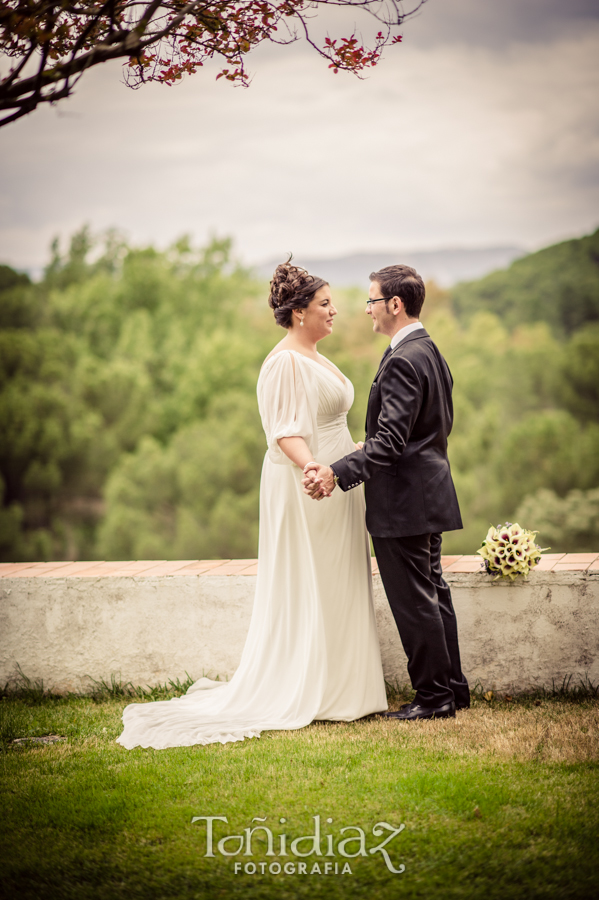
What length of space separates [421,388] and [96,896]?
6.90 ft

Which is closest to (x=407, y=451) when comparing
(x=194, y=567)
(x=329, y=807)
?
(x=329, y=807)

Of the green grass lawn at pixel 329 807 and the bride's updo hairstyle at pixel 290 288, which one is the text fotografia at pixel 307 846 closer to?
the green grass lawn at pixel 329 807

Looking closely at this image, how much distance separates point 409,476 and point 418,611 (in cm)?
56

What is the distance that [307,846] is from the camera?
249 centimetres

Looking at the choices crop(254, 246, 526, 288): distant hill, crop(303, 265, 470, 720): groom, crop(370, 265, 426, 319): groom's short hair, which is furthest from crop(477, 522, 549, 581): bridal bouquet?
crop(254, 246, 526, 288): distant hill

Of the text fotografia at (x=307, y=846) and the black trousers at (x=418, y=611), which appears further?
the black trousers at (x=418, y=611)

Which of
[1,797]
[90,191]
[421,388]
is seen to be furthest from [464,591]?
[90,191]

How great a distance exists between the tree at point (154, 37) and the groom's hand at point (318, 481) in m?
1.50

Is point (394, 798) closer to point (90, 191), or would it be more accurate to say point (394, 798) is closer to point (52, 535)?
point (52, 535)

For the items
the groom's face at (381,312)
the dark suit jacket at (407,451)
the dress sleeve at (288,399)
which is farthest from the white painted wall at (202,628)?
the groom's face at (381,312)

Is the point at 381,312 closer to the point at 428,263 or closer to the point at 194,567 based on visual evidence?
the point at 194,567

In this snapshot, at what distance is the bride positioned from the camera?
359cm

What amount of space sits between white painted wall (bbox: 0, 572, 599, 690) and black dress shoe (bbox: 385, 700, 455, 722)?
44 centimetres

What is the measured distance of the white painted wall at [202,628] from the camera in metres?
3.86
